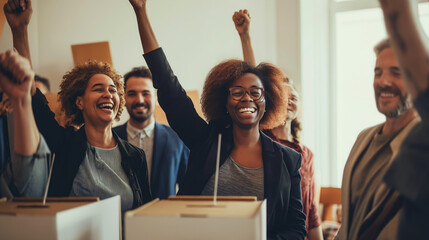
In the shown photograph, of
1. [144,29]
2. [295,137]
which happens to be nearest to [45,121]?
[144,29]

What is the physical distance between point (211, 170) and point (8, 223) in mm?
622

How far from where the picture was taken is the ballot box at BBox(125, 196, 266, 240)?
959 millimetres

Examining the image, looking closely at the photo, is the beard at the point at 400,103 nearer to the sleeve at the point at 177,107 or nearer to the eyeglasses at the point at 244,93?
the eyeglasses at the point at 244,93

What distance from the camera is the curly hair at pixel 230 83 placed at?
158 centimetres

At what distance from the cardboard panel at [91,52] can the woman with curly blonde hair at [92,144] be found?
2377 mm

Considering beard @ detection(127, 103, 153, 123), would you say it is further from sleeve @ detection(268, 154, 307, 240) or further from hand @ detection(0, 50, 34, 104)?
hand @ detection(0, 50, 34, 104)

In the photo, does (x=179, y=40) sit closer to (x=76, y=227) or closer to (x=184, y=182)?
(x=184, y=182)

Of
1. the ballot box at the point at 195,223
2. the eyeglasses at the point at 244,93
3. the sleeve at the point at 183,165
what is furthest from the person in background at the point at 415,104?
the sleeve at the point at 183,165

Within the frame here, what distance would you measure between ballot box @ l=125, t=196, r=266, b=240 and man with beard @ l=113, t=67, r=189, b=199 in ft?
4.55

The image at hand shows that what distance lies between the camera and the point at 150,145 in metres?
2.56

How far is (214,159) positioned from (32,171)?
56 centimetres

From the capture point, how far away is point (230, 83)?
1562 millimetres

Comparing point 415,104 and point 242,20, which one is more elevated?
point 242,20

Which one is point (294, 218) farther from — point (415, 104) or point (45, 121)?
point (45, 121)
